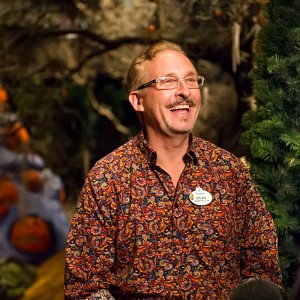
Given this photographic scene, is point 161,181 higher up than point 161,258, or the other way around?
point 161,181

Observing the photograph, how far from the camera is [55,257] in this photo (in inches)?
221

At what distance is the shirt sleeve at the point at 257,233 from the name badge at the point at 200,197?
0.42 feet

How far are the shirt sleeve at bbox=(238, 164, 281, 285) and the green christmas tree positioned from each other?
0.26 m

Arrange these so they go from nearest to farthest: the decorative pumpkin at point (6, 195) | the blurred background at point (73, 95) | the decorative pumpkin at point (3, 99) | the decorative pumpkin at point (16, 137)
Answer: the blurred background at point (73, 95) → the decorative pumpkin at point (3, 99) → the decorative pumpkin at point (16, 137) → the decorative pumpkin at point (6, 195)

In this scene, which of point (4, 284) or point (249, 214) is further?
point (4, 284)

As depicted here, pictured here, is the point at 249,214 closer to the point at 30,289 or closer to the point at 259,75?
the point at 259,75

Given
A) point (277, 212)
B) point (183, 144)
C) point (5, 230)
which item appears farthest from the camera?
point (5, 230)

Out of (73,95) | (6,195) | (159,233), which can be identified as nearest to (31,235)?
(6,195)

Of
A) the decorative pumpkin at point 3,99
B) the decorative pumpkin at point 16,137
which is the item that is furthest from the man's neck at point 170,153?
the decorative pumpkin at point 16,137

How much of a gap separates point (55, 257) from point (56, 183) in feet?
2.29

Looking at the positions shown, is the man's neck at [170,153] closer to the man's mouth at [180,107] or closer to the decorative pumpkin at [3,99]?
the man's mouth at [180,107]

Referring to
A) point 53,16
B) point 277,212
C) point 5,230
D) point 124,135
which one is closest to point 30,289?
point 5,230

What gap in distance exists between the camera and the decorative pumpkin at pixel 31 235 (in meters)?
5.43

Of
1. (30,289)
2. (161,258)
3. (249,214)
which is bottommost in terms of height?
(30,289)
